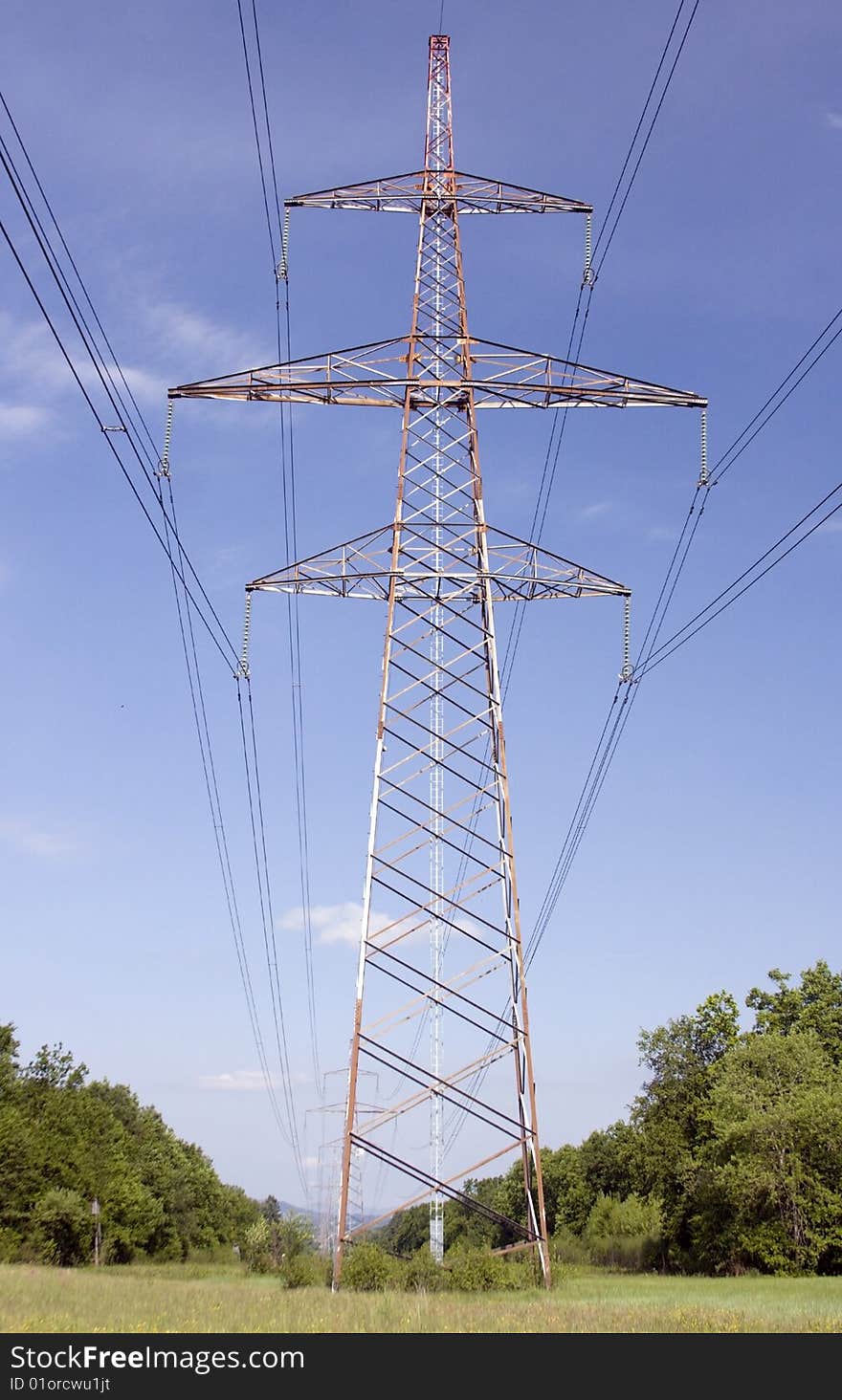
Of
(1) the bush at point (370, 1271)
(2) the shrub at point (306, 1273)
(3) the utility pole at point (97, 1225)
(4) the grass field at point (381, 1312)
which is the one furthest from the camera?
(3) the utility pole at point (97, 1225)

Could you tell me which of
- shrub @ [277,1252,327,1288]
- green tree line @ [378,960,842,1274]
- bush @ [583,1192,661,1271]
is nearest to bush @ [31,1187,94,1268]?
green tree line @ [378,960,842,1274]

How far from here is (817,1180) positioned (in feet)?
159

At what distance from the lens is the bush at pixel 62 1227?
2822 inches

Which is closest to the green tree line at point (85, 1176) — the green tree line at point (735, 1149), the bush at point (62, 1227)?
the bush at point (62, 1227)

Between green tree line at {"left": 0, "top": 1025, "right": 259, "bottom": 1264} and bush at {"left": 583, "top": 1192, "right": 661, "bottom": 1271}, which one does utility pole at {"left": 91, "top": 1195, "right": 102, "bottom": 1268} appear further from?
bush at {"left": 583, "top": 1192, "right": 661, "bottom": 1271}

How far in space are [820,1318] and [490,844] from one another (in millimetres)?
11035

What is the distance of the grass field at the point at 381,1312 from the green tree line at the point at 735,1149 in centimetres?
463

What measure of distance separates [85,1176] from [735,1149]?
53399 mm

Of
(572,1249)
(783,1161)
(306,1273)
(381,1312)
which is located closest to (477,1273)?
(306,1273)

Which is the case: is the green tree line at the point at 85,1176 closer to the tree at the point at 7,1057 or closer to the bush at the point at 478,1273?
the tree at the point at 7,1057

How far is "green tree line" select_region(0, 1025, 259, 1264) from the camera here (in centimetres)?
7400

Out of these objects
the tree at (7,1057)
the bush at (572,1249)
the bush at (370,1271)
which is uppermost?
the tree at (7,1057)

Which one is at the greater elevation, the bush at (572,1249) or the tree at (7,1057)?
the tree at (7,1057)

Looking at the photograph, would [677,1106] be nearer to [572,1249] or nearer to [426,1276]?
[572,1249]
